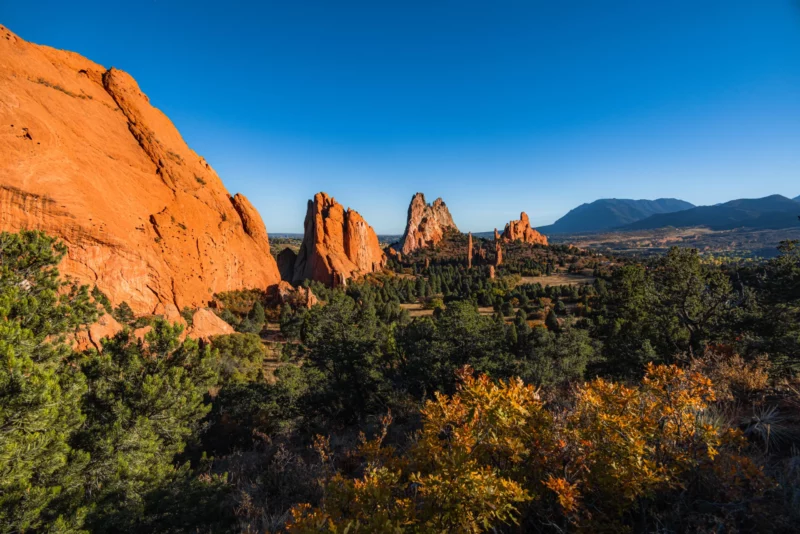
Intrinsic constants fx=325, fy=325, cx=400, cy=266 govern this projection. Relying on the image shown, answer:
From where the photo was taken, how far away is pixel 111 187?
4447cm

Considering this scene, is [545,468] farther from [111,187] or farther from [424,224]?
[424,224]

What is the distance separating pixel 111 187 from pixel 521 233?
15763cm

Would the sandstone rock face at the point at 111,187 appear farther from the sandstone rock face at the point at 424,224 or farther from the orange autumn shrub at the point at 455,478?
the sandstone rock face at the point at 424,224

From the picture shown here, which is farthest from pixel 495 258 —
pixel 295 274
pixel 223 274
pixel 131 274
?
pixel 131 274

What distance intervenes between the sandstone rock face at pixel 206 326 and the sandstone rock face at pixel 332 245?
Answer: 132ft

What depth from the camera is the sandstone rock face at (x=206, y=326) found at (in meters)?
36.2

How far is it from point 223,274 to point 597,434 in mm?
66998

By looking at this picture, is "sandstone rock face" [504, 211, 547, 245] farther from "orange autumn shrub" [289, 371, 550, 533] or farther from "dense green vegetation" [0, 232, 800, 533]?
"orange autumn shrub" [289, 371, 550, 533]

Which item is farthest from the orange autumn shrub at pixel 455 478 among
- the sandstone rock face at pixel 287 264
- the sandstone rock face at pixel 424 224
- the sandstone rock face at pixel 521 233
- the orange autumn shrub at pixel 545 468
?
the sandstone rock face at pixel 521 233

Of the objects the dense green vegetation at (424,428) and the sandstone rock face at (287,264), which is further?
the sandstone rock face at (287,264)

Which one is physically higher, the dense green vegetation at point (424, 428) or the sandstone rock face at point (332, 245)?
the sandstone rock face at point (332, 245)

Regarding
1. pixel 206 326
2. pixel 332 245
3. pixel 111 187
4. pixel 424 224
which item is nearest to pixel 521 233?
pixel 424 224

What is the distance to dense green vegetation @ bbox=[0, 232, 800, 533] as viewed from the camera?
4035 mm

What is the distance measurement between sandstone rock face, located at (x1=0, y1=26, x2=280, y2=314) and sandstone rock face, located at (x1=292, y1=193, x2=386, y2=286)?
60.3 feet
